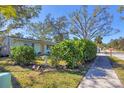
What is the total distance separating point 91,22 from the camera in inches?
755

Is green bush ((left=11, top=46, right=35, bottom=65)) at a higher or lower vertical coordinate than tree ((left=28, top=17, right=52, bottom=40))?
lower

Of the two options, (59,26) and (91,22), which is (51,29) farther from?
(91,22)

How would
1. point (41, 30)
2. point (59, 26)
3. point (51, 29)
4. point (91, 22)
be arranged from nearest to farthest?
1. point (59, 26)
2. point (91, 22)
3. point (51, 29)
4. point (41, 30)

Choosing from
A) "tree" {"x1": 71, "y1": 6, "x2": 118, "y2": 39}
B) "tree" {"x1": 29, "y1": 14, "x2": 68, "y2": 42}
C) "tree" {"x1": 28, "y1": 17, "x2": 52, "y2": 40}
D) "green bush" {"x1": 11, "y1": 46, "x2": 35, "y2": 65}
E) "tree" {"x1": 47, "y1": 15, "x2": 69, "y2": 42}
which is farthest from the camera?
"tree" {"x1": 28, "y1": 17, "x2": 52, "y2": 40}

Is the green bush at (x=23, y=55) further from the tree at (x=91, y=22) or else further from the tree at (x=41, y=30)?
the tree at (x=41, y=30)

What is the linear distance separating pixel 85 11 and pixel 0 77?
557 inches

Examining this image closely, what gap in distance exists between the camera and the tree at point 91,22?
58.1 ft

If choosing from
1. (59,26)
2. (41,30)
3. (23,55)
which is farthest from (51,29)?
(23,55)

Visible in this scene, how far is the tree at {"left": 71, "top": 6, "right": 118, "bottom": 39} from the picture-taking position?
17.7m

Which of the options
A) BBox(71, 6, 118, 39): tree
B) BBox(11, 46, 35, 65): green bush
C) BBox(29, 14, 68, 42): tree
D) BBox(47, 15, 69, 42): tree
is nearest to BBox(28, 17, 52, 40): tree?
BBox(29, 14, 68, 42): tree

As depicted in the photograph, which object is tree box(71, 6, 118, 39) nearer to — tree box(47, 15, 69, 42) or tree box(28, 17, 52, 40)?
tree box(47, 15, 69, 42)
